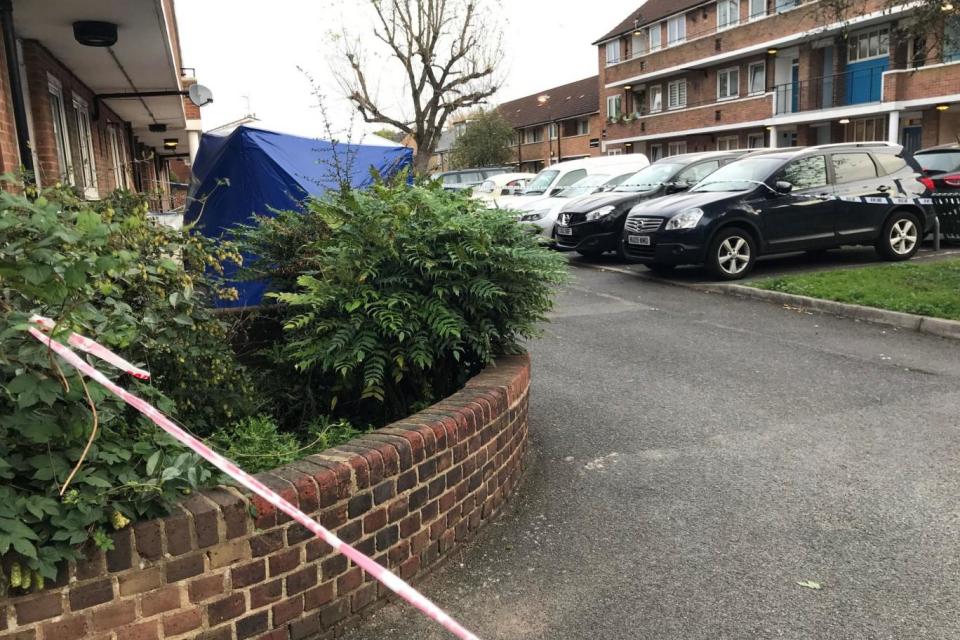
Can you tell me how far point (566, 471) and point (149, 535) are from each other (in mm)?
2604

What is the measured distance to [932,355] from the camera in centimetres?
714

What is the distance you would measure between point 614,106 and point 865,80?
1803 cm

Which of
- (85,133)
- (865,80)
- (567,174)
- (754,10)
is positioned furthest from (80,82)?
(754,10)

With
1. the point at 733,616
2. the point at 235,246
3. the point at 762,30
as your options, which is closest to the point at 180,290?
the point at 235,246

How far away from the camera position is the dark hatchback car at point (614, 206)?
549 inches

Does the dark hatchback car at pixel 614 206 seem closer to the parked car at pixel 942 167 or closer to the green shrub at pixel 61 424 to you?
the parked car at pixel 942 167

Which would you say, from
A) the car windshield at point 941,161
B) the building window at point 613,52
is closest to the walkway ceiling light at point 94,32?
the car windshield at point 941,161

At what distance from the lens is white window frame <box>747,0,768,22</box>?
34656 mm

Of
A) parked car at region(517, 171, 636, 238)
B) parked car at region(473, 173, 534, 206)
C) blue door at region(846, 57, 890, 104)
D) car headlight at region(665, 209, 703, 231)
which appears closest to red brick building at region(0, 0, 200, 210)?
car headlight at region(665, 209, 703, 231)

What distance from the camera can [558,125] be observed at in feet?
186

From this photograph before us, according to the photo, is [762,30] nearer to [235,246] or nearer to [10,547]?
[235,246]

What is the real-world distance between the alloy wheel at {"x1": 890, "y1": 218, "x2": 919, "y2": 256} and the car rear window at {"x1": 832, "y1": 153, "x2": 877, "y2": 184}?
2.79ft

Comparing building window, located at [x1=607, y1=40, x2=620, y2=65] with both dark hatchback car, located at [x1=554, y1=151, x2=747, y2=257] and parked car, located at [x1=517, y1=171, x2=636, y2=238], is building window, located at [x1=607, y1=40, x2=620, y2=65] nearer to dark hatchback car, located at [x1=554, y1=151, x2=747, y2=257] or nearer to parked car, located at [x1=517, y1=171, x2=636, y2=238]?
parked car, located at [x1=517, y1=171, x2=636, y2=238]

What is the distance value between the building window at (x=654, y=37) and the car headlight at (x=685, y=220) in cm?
3400
